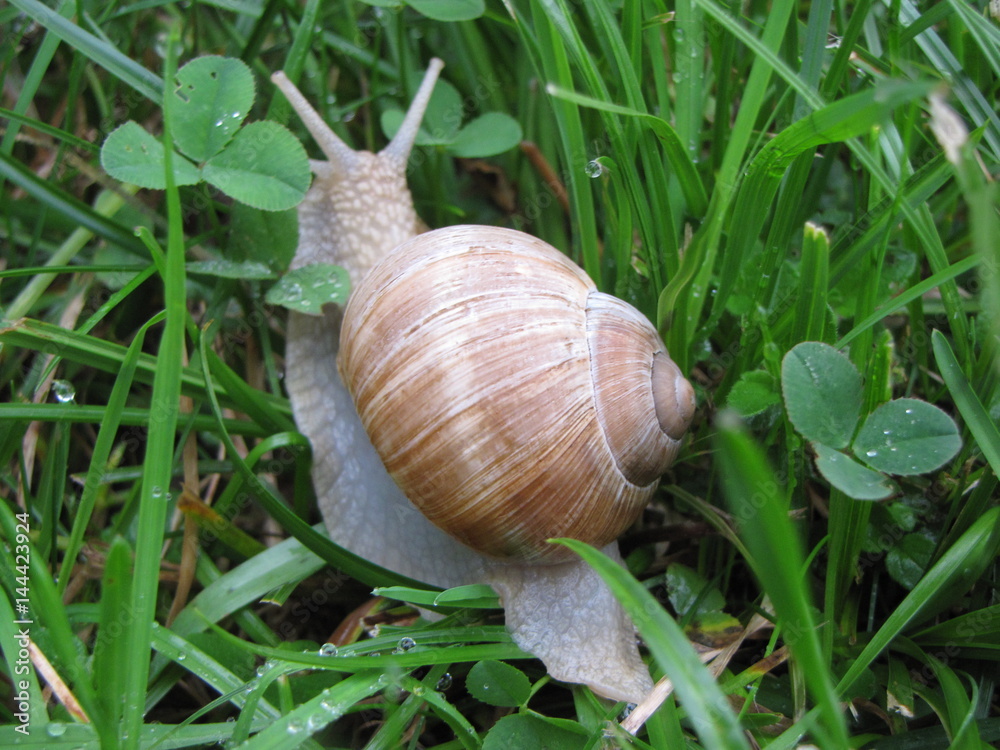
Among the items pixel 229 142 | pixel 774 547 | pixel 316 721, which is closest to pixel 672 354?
pixel 774 547

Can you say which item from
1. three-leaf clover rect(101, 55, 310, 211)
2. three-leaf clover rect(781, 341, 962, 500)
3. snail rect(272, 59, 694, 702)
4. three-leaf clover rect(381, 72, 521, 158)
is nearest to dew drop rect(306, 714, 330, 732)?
snail rect(272, 59, 694, 702)

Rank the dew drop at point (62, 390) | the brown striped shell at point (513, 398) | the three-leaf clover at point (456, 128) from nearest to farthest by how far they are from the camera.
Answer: the brown striped shell at point (513, 398) < the dew drop at point (62, 390) < the three-leaf clover at point (456, 128)

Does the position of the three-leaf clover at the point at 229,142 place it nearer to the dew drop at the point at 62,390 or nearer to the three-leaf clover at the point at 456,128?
the three-leaf clover at the point at 456,128

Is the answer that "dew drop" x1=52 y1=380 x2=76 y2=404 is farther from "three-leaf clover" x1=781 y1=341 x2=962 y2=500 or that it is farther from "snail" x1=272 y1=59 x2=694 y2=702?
"three-leaf clover" x1=781 y1=341 x2=962 y2=500

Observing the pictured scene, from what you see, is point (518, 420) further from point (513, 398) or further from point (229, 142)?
point (229, 142)

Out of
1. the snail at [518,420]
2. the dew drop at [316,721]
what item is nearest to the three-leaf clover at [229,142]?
the snail at [518,420]

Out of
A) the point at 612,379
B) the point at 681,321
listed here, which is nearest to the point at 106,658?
the point at 612,379

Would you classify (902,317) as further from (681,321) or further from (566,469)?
(566,469)
